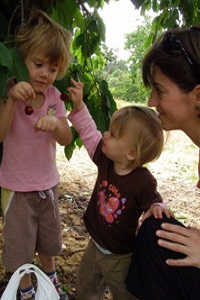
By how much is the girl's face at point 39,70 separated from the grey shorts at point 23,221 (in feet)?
1.58

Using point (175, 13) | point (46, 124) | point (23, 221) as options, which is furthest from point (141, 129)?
point (175, 13)

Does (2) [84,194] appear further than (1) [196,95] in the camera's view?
Yes

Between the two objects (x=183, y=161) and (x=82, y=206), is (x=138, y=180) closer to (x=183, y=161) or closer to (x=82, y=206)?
(x=82, y=206)

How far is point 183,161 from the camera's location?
17.9ft

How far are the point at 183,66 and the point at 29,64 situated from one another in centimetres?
58

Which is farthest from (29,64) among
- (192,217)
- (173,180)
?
(173,180)

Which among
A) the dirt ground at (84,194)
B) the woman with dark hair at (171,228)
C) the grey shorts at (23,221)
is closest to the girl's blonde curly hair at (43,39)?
the woman with dark hair at (171,228)

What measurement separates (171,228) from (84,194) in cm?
228

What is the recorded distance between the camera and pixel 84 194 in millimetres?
3502

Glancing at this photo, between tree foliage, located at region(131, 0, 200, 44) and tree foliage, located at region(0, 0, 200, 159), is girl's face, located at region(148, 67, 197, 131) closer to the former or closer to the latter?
tree foliage, located at region(0, 0, 200, 159)

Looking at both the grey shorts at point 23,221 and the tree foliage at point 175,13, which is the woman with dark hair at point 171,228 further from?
the tree foliage at point 175,13

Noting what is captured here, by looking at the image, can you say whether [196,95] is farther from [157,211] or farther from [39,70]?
[39,70]

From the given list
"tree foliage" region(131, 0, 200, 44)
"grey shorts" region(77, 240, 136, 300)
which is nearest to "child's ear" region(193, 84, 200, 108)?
"grey shorts" region(77, 240, 136, 300)

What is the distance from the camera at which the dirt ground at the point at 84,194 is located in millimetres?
2273
